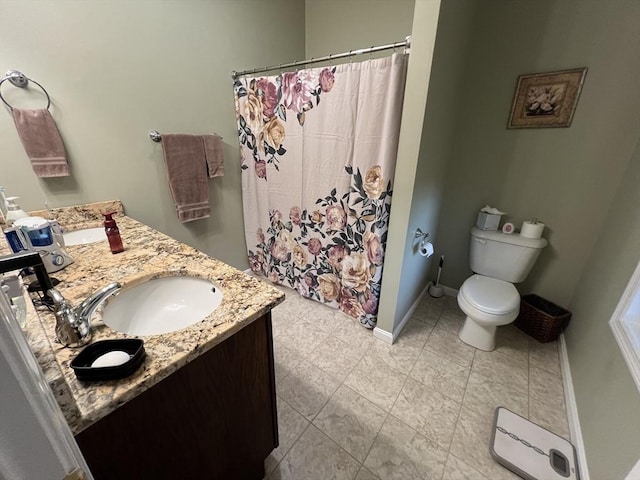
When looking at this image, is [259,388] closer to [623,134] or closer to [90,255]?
[90,255]

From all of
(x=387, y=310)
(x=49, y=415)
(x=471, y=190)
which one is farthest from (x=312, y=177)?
(x=49, y=415)

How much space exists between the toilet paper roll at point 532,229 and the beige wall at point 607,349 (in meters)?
0.30

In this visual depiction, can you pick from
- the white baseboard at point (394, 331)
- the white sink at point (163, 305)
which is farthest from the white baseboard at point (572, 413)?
the white sink at point (163, 305)

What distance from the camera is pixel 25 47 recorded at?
1.20m

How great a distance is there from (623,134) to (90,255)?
2.84 meters

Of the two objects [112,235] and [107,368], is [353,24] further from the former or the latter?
[107,368]

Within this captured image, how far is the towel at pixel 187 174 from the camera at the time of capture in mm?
1738

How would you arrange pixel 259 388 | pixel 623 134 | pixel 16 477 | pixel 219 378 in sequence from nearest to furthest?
pixel 16 477 → pixel 219 378 → pixel 259 388 → pixel 623 134

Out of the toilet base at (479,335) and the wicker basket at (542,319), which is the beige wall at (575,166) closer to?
the wicker basket at (542,319)

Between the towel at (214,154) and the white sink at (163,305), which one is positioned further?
the towel at (214,154)

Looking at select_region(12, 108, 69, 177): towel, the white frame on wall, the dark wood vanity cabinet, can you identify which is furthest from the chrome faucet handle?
the white frame on wall

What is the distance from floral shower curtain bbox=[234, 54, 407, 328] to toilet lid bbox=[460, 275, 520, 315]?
2.00ft

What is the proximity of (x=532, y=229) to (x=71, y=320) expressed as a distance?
7.74ft

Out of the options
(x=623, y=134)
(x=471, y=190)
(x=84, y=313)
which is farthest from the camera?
(x=471, y=190)
